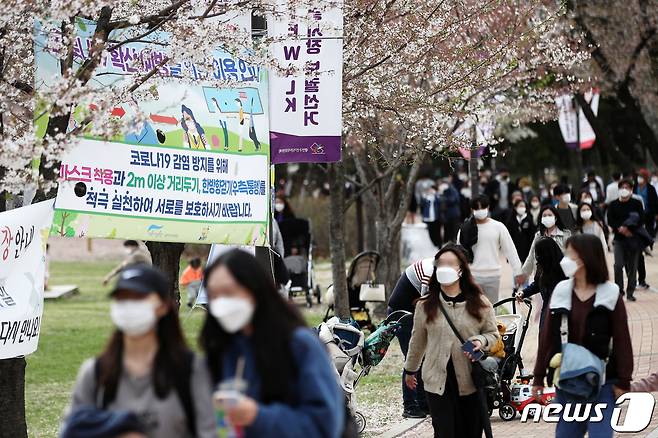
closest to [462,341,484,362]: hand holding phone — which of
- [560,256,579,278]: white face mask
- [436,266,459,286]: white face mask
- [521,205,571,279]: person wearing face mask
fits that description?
[436,266,459,286]: white face mask

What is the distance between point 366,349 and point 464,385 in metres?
1.96

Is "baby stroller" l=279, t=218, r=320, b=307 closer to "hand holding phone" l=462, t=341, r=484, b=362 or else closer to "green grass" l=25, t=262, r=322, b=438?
"green grass" l=25, t=262, r=322, b=438

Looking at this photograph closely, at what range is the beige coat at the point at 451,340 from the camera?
8625 millimetres

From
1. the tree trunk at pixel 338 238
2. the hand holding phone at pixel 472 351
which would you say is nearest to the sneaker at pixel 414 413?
the hand holding phone at pixel 472 351

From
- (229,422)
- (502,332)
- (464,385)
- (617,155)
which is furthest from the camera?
(617,155)

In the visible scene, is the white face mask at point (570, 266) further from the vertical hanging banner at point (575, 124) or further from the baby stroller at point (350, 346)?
the vertical hanging banner at point (575, 124)

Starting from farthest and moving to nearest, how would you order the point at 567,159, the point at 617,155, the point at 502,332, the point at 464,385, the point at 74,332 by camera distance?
the point at 567,159, the point at 617,155, the point at 74,332, the point at 502,332, the point at 464,385

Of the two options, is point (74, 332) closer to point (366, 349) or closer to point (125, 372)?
point (366, 349)

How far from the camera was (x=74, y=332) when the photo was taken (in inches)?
959

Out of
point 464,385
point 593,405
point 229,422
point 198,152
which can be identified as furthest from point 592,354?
point 198,152

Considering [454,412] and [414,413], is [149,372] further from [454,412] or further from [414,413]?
[414,413]

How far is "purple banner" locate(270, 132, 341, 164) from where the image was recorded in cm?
1077

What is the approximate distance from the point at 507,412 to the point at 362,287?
21.2ft

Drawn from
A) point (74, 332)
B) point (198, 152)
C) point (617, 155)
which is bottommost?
point (74, 332)
